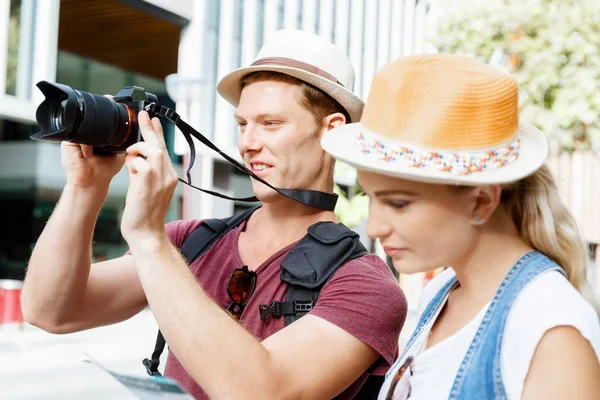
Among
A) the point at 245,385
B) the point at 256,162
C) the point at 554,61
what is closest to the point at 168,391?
the point at 245,385

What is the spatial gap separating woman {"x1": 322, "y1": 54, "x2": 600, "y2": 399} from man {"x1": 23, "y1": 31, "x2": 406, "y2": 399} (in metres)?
0.23

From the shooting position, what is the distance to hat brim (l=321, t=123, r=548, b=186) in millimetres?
1388

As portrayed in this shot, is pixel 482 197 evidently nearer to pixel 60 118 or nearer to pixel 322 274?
pixel 322 274

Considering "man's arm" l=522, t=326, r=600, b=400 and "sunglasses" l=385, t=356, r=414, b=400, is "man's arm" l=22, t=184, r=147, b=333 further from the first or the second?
"man's arm" l=522, t=326, r=600, b=400

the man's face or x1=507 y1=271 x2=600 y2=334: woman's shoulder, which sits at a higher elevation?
the man's face

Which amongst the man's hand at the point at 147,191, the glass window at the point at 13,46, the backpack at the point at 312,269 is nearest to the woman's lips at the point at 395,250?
the backpack at the point at 312,269

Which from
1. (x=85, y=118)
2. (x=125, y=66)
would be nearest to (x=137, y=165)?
(x=85, y=118)

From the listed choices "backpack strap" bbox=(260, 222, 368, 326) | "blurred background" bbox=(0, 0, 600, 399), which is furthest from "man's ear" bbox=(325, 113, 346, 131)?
"blurred background" bbox=(0, 0, 600, 399)

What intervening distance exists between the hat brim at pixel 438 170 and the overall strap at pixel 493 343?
163mm

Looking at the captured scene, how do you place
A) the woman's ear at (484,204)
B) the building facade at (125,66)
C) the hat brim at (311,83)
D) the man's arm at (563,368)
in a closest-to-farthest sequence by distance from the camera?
the man's arm at (563,368) → the woman's ear at (484,204) → the hat brim at (311,83) → the building facade at (125,66)

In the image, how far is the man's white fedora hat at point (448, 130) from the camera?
141cm

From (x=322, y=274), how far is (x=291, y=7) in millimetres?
17775

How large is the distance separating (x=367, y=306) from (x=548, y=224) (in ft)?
1.59

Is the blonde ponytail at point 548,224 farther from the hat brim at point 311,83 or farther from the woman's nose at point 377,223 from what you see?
the hat brim at point 311,83
